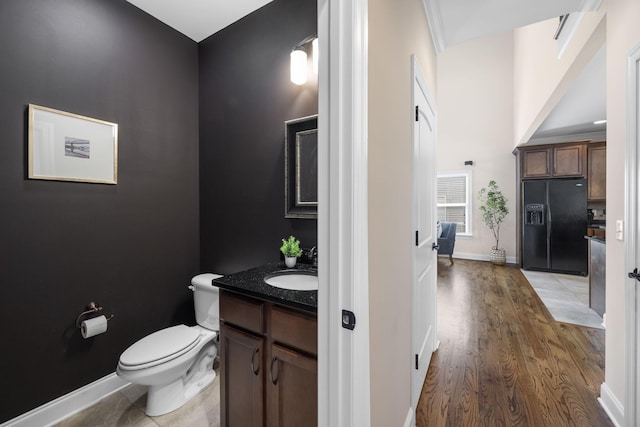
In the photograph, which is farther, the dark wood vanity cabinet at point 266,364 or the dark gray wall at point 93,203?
the dark gray wall at point 93,203

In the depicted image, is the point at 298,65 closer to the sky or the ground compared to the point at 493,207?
closer to the sky

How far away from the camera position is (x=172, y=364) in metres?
1.55

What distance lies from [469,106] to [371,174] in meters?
6.32

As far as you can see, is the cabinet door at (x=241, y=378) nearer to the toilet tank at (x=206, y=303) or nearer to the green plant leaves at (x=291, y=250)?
the green plant leaves at (x=291, y=250)

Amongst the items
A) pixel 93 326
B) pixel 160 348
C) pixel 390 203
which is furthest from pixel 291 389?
pixel 93 326

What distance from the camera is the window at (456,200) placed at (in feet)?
19.9

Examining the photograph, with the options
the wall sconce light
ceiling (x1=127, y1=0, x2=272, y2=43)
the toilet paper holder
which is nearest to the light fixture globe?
the wall sconce light

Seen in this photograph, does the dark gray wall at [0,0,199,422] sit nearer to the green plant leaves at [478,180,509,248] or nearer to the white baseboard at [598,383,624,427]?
the white baseboard at [598,383,624,427]

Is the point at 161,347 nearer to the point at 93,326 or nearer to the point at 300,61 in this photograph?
the point at 93,326

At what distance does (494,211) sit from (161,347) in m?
6.10

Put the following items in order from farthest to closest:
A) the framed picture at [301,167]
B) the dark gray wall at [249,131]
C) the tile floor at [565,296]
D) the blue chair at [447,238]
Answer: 1. the blue chair at [447,238]
2. the tile floor at [565,296]
3. the dark gray wall at [249,131]
4. the framed picture at [301,167]

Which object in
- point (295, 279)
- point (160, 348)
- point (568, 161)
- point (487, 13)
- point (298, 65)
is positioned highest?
point (487, 13)

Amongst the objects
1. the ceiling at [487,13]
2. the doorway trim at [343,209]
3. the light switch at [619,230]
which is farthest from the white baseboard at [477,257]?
the doorway trim at [343,209]

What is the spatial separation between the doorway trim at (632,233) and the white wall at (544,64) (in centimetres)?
64
